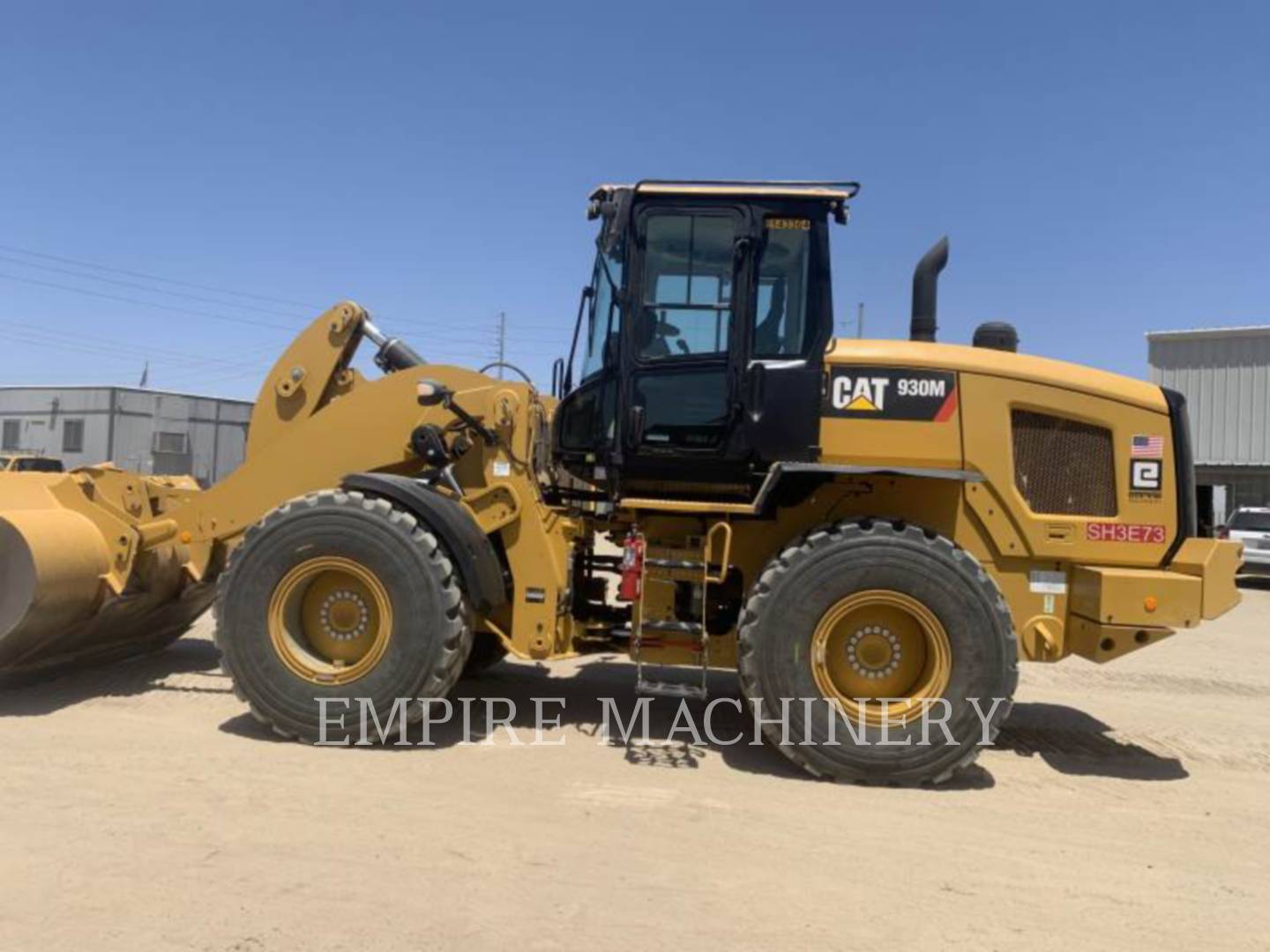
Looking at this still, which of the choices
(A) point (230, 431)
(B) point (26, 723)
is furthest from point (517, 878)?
(A) point (230, 431)

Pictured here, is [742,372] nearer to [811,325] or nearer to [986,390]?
[811,325]

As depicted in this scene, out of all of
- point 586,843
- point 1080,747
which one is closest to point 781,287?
point 586,843

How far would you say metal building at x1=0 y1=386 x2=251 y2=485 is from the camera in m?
22.7

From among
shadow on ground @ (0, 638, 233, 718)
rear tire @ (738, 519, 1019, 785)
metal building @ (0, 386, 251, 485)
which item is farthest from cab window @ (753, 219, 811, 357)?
metal building @ (0, 386, 251, 485)

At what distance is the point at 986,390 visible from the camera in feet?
18.0

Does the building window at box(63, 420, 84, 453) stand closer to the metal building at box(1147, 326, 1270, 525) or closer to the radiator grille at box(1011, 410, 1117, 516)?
the radiator grille at box(1011, 410, 1117, 516)

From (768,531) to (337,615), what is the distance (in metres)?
2.50

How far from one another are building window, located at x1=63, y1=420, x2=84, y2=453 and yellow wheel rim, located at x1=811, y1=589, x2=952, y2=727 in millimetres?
22862

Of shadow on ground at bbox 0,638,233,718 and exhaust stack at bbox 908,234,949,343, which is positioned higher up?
exhaust stack at bbox 908,234,949,343

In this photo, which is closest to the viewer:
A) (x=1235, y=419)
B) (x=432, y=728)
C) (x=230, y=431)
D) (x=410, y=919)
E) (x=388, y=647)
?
(x=410, y=919)

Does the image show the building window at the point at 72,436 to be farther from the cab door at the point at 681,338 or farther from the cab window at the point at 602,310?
the cab door at the point at 681,338

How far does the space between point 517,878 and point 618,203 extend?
3.50 metres

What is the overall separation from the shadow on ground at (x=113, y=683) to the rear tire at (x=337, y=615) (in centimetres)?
135

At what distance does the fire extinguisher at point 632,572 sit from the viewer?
536 cm
